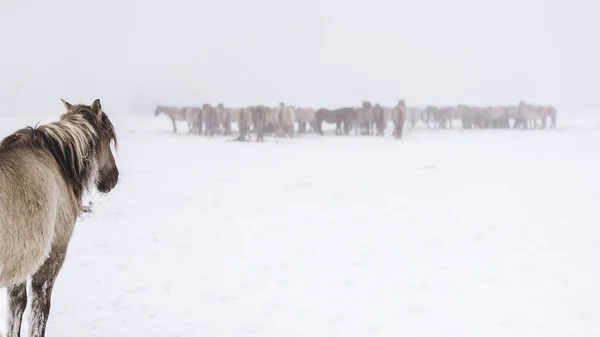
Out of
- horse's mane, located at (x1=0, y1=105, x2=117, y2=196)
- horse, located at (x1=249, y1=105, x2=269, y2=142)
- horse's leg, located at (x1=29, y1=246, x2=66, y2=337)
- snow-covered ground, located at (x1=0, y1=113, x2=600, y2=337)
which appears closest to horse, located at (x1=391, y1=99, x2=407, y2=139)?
horse, located at (x1=249, y1=105, x2=269, y2=142)

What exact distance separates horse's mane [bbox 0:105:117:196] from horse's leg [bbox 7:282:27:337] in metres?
0.90

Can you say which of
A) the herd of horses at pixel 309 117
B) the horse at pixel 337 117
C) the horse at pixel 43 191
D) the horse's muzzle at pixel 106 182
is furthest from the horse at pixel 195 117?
the horse at pixel 43 191

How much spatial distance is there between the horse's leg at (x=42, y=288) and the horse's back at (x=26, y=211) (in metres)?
0.21

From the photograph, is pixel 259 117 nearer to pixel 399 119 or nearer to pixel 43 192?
pixel 399 119

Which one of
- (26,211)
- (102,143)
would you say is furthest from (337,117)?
(26,211)

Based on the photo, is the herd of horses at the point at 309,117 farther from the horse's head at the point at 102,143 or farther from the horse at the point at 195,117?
the horse's head at the point at 102,143

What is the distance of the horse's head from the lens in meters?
4.42

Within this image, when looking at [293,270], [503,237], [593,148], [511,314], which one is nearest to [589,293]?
[511,314]

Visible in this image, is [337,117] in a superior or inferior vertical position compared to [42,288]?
superior

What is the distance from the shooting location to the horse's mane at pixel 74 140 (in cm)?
395

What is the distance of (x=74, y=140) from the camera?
4113 mm

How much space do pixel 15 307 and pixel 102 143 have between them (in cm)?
153

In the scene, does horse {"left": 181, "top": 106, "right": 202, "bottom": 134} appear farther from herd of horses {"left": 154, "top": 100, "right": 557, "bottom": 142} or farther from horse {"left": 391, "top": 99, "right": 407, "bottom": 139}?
horse {"left": 391, "top": 99, "right": 407, "bottom": 139}

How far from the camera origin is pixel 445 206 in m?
11.4
